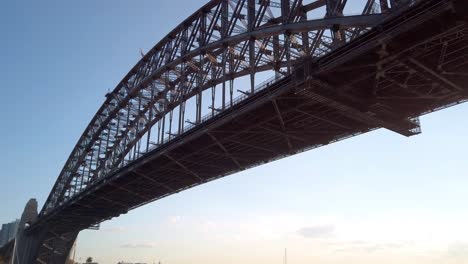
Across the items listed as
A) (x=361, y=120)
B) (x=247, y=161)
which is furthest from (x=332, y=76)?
(x=247, y=161)

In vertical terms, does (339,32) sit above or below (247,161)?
above

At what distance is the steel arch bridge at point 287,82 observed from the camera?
2558 centimetres

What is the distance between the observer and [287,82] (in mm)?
30797

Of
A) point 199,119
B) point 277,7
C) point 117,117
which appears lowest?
point 199,119

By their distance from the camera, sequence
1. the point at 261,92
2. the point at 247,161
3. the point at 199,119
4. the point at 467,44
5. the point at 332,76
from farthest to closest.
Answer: the point at 247,161 < the point at 199,119 < the point at 261,92 < the point at 332,76 < the point at 467,44

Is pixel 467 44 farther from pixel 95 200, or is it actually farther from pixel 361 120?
pixel 95 200

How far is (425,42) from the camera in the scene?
79.7 feet

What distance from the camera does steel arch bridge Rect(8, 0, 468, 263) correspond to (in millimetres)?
25578

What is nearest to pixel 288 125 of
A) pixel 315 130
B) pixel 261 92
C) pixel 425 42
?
pixel 315 130

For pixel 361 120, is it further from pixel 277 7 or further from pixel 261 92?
pixel 277 7

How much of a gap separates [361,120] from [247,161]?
16675 millimetres

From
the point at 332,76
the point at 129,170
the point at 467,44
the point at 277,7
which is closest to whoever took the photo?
the point at 467,44

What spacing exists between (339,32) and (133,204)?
51146mm

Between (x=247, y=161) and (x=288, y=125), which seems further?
(x=247, y=161)
